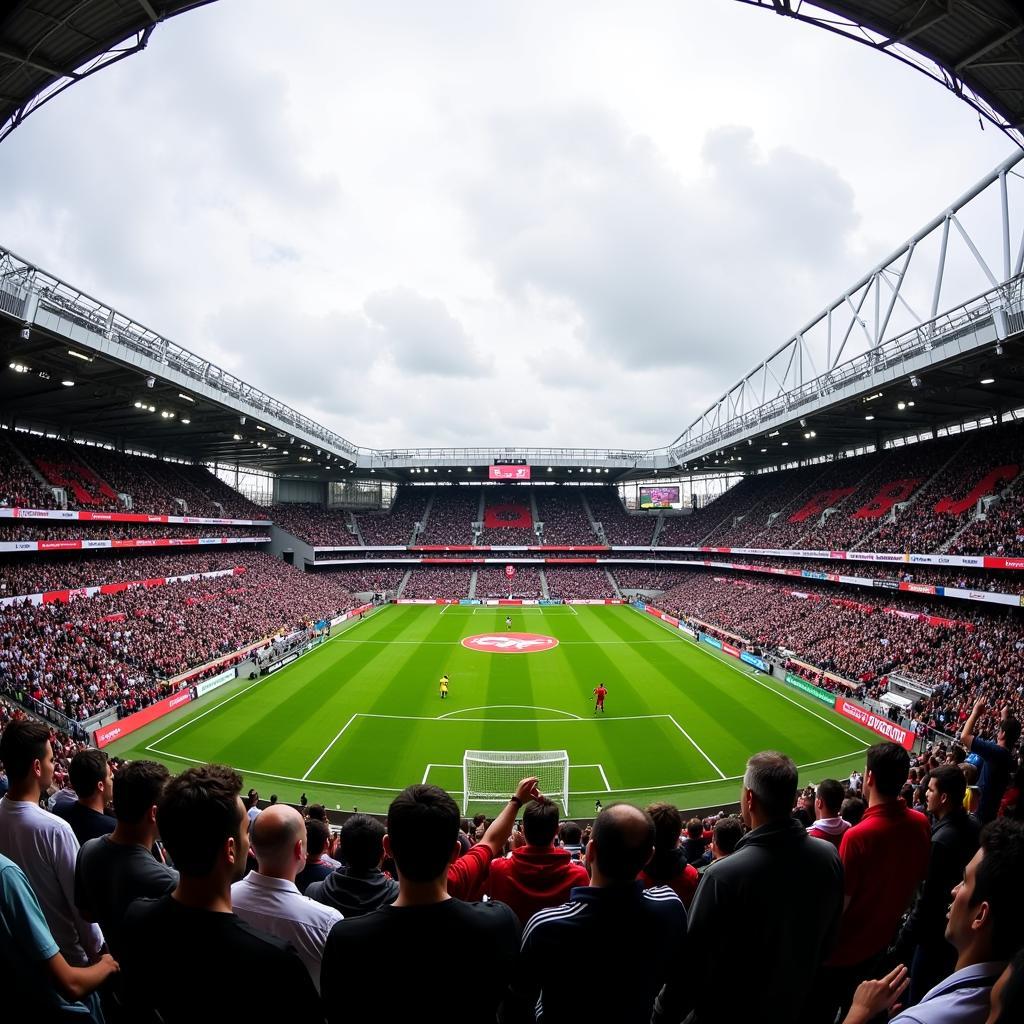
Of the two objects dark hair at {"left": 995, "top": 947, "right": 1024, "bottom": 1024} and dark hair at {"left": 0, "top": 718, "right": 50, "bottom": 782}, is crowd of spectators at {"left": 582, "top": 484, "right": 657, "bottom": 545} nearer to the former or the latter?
dark hair at {"left": 0, "top": 718, "right": 50, "bottom": 782}

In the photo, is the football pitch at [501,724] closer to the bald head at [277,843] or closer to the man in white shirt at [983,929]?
the bald head at [277,843]

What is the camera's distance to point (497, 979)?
2.22 meters

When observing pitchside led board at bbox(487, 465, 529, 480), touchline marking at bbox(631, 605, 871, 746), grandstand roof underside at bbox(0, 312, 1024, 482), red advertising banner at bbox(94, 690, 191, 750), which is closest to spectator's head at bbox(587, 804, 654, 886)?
red advertising banner at bbox(94, 690, 191, 750)

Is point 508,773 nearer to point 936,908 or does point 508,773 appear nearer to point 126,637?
point 936,908

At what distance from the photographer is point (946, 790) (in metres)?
4.66

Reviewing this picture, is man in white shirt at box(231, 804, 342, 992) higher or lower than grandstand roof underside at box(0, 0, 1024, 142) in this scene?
lower

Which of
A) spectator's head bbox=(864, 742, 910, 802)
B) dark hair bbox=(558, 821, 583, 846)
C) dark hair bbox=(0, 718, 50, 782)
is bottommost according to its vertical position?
dark hair bbox=(558, 821, 583, 846)

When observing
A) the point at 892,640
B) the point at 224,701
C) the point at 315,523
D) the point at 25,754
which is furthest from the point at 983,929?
the point at 315,523

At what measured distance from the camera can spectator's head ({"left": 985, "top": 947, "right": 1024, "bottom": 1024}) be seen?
179 cm

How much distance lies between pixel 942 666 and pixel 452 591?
4495cm

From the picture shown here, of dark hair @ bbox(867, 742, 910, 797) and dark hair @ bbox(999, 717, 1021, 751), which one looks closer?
dark hair @ bbox(867, 742, 910, 797)

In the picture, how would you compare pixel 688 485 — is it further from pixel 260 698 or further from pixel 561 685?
pixel 260 698

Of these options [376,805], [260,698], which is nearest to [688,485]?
[260,698]

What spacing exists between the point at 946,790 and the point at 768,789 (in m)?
2.69
